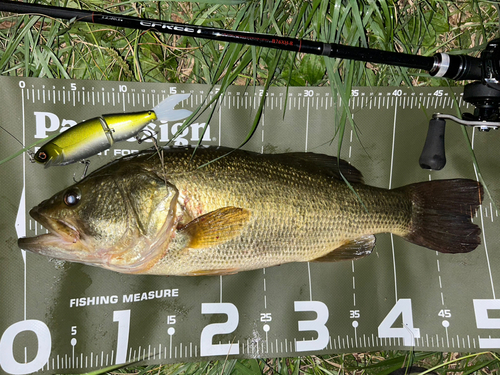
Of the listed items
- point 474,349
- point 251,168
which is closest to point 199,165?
point 251,168

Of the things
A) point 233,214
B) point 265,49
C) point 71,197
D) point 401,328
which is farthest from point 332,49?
point 401,328

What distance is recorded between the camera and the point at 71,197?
2049mm

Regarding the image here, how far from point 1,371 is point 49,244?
1.08m

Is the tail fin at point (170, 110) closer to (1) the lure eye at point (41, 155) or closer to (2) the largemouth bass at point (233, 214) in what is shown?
(2) the largemouth bass at point (233, 214)

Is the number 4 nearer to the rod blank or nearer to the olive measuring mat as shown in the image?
the olive measuring mat

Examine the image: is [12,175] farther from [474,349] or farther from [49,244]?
[474,349]

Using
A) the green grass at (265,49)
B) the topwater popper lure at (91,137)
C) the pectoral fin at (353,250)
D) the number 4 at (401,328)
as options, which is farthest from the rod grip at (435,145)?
the topwater popper lure at (91,137)

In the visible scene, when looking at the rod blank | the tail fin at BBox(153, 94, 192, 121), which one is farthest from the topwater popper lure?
the rod blank

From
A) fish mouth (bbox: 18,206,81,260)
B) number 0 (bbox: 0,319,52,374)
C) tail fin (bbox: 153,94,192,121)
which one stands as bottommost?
number 0 (bbox: 0,319,52,374)

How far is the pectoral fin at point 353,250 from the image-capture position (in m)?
2.45

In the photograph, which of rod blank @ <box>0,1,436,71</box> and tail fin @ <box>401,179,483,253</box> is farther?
tail fin @ <box>401,179,483,253</box>

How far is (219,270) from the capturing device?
2.28 metres

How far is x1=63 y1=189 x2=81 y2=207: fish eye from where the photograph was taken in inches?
80.6

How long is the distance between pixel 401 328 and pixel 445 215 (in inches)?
34.3
